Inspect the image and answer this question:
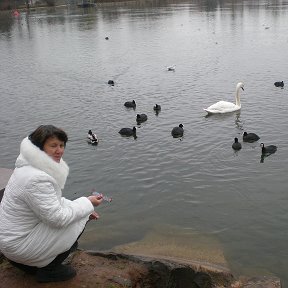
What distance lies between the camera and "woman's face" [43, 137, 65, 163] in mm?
4660

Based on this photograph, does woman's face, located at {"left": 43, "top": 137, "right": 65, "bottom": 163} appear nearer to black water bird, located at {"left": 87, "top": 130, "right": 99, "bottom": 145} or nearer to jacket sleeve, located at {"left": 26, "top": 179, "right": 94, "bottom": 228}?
jacket sleeve, located at {"left": 26, "top": 179, "right": 94, "bottom": 228}

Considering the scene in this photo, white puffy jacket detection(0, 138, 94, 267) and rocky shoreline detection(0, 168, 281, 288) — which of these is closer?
white puffy jacket detection(0, 138, 94, 267)

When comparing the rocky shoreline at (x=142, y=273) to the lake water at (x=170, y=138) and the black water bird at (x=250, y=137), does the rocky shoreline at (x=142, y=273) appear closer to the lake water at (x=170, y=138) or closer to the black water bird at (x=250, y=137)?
the lake water at (x=170, y=138)

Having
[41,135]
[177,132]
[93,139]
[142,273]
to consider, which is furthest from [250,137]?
[41,135]

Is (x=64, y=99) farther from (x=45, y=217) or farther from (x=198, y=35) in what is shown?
(x=198, y=35)

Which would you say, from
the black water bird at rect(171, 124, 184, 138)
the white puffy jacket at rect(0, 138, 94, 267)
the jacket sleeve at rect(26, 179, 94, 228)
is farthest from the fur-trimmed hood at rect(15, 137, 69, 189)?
the black water bird at rect(171, 124, 184, 138)

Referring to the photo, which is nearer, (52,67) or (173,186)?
(173,186)

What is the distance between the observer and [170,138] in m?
13.7

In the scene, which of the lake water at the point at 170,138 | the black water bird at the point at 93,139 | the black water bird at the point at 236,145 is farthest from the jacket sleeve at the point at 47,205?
the black water bird at the point at 93,139

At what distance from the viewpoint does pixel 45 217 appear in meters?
4.61

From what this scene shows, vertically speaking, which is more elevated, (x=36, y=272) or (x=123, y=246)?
(x=36, y=272)

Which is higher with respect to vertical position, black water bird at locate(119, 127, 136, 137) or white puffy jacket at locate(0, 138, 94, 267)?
white puffy jacket at locate(0, 138, 94, 267)

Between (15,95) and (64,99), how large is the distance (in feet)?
8.88

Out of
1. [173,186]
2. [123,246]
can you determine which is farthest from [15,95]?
[123,246]
